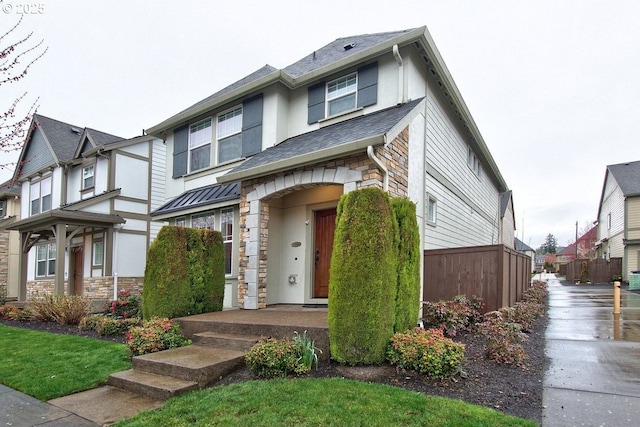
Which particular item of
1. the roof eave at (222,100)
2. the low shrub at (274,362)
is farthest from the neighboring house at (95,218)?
the low shrub at (274,362)

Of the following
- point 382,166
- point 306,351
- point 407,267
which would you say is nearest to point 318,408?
point 306,351

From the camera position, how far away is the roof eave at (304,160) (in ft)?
21.5

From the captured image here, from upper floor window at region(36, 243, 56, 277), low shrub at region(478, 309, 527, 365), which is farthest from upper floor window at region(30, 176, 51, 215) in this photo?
low shrub at region(478, 309, 527, 365)

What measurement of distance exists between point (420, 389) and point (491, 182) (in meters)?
17.3

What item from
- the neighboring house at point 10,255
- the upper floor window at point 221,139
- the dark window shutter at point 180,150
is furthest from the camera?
the neighboring house at point 10,255

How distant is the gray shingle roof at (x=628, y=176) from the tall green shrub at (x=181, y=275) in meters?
25.3

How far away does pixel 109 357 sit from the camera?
6152 mm

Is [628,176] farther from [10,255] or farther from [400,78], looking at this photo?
[10,255]

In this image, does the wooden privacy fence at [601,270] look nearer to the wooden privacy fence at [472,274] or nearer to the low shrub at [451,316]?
the wooden privacy fence at [472,274]

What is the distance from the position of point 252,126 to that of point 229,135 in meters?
1.09

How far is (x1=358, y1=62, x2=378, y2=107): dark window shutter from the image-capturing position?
348 inches

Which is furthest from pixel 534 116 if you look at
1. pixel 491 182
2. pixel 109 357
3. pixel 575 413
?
pixel 109 357

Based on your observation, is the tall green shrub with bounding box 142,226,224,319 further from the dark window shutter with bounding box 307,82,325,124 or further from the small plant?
the dark window shutter with bounding box 307,82,325,124

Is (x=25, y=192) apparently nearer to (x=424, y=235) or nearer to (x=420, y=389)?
(x=424, y=235)
